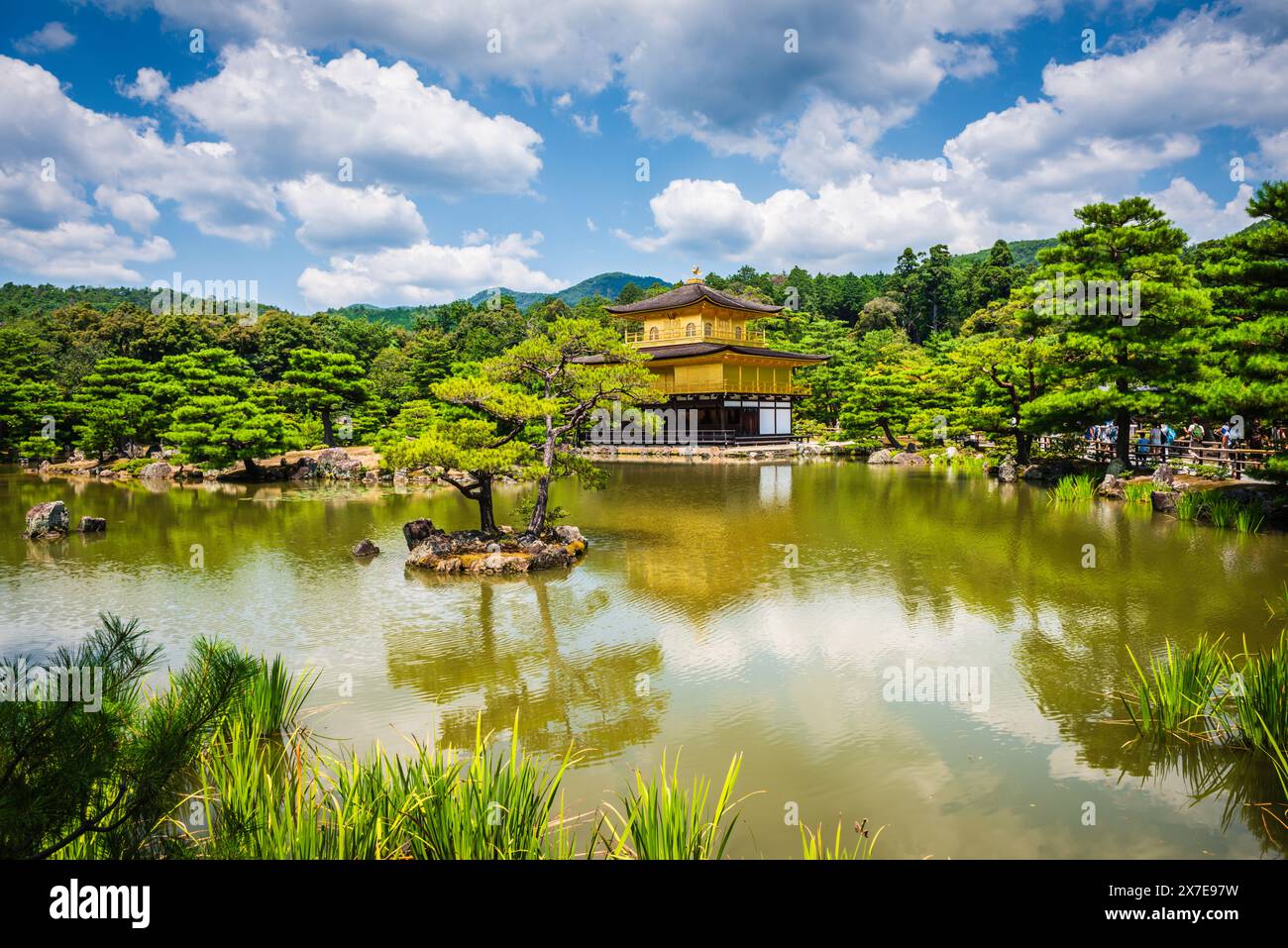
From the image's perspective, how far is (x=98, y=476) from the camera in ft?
91.1

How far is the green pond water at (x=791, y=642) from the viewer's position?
466 centimetres

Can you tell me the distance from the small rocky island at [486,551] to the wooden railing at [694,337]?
27697 mm

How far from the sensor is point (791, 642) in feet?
25.6

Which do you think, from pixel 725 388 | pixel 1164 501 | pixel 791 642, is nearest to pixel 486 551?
pixel 791 642

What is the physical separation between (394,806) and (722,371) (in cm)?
3363

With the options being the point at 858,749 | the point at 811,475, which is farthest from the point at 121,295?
the point at 858,749

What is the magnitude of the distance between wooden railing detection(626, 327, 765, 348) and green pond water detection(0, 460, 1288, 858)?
23.9 m

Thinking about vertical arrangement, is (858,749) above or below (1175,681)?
below

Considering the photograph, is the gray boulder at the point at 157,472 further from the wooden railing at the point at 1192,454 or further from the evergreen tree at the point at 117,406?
the wooden railing at the point at 1192,454

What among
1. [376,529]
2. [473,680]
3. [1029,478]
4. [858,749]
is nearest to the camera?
[858,749]

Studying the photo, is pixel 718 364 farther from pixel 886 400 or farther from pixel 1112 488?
pixel 1112 488

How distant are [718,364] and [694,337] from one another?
11.0 feet

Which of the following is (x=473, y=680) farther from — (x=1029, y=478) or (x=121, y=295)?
(x=121, y=295)
